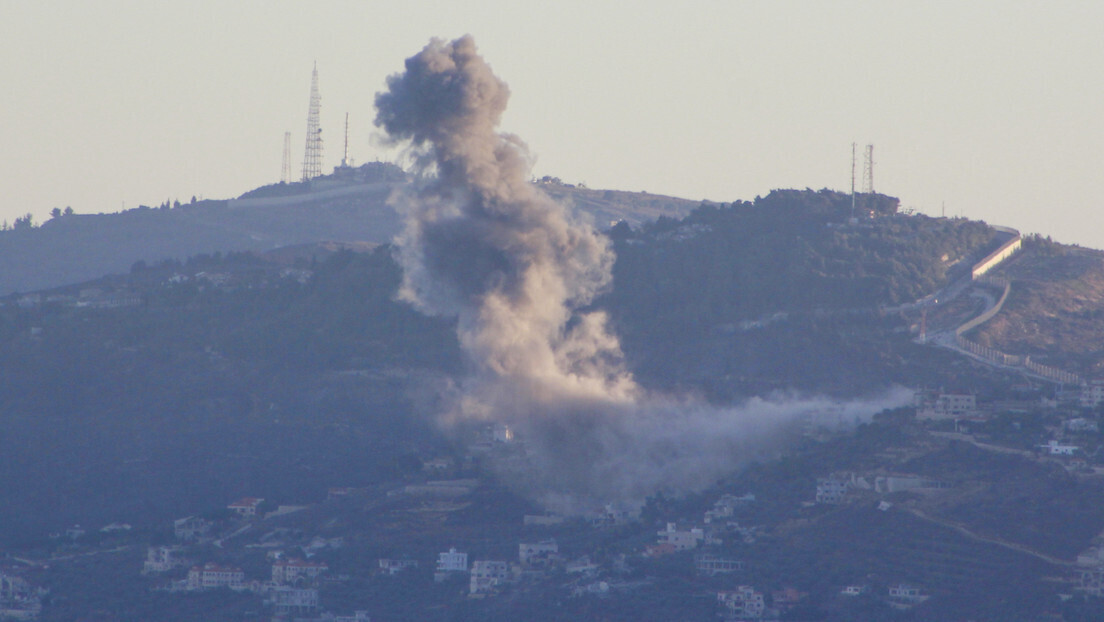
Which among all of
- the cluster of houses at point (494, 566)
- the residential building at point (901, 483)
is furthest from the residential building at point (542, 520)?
the residential building at point (901, 483)

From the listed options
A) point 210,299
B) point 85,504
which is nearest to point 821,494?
point 85,504

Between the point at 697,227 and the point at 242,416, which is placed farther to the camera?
the point at 697,227

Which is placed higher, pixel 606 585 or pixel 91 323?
pixel 91 323

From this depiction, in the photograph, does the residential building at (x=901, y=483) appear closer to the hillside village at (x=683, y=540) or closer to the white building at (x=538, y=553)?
the hillside village at (x=683, y=540)

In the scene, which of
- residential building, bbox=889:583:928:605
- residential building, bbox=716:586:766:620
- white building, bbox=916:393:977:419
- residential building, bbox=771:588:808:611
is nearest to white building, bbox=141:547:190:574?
residential building, bbox=716:586:766:620

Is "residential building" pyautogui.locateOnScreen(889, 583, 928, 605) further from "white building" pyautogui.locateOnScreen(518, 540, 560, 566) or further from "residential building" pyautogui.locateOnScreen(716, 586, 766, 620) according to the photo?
"white building" pyautogui.locateOnScreen(518, 540, 560, 566)

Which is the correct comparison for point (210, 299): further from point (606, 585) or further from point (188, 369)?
point (606, 585)
